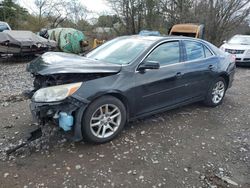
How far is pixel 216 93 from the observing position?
576 cm

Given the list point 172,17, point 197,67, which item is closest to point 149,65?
point 197,67

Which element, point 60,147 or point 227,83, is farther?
point 227,83

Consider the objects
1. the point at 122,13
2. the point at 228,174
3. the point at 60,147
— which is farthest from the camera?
the point at 122,13

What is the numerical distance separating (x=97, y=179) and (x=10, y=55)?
10.7 metres

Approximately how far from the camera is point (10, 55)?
1227cm

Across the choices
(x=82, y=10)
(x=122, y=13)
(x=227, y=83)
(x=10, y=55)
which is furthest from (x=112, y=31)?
(x=227, y=83)

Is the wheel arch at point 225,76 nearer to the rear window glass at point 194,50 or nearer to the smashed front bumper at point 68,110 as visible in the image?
the rear window glass at point 194,50

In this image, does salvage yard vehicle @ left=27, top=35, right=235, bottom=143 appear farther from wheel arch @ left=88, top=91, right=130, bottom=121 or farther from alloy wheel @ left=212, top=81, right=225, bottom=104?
alloy wheel @ left=212, top=81, right=225, bottom=104

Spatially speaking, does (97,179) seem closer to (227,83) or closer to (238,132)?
→ (238,132)

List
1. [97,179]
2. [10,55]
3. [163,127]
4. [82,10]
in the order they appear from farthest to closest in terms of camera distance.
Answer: [82,10] < [10,55] < [163,127] < [97,179]

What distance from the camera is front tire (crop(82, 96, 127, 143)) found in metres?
3.72

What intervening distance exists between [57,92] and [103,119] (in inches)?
30.7

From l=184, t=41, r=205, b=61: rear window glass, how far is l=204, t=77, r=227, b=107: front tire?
27.9 inches

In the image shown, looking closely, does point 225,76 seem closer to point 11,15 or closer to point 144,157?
point 144,157
